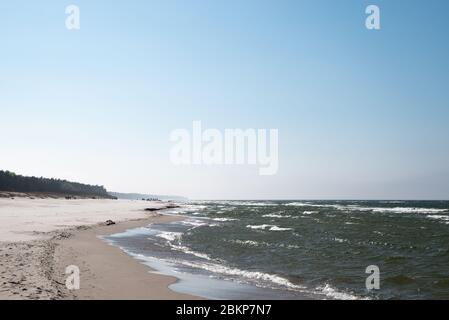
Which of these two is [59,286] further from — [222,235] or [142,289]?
[222,235]

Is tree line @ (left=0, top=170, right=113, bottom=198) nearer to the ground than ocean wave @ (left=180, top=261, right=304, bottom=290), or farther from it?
farther from it

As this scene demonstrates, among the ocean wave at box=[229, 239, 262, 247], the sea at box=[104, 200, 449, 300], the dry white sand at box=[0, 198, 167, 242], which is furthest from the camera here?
the ocean wave at box=[229, 239, 262, 247]

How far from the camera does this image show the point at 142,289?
515 inches

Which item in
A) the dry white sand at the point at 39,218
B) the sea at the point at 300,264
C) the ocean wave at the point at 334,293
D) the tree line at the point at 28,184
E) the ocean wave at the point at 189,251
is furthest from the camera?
the tree line at the point at 28,184

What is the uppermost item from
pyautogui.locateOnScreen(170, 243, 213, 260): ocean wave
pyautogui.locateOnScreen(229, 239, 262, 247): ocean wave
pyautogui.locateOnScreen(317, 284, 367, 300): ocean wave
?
pyautogui.locateOnScreen(317, 284, 367, 300): ocean wave

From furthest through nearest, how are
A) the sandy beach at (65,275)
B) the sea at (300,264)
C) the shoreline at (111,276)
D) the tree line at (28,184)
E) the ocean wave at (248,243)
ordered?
the tree line at (28,184), the ocean wave at (248,243), the sea at (300,264), the shoreline at (111,276), the sandy beach at (65,275)

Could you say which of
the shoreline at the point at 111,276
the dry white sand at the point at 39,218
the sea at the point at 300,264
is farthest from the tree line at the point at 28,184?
the shoreline at the point at 111,276

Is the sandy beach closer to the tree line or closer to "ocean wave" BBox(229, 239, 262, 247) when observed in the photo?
"ocean wave" BBox(229, 239, 262, 247)

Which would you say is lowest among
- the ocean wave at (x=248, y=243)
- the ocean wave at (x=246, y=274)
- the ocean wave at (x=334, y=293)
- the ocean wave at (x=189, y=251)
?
the ocean wave at (x=248, y=243)

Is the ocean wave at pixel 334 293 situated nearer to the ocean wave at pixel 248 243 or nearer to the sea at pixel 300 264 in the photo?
the sea at pixel 300 264

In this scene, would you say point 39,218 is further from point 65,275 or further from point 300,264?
point 300,264

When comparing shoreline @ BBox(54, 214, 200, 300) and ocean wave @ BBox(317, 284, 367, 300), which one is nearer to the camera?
shoreline @ BBox(54, 214, 200, 300)

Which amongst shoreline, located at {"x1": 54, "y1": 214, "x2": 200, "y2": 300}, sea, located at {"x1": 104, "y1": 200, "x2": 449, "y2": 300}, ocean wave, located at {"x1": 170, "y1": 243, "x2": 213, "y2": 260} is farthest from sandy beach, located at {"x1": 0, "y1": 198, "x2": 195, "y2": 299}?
ocean wave, located at {"x1": 170, "y1": 243, "x2": 213, "y2": 260}
